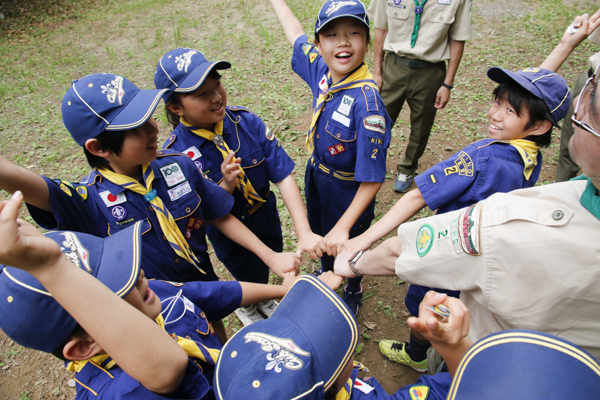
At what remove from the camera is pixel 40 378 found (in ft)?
8.93

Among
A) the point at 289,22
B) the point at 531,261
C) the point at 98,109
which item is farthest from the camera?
the point at 289,22

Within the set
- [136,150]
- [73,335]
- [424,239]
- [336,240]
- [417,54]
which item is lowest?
[336,240]

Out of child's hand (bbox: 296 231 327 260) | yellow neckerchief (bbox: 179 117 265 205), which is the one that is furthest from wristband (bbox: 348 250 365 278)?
yellow neckerchief (bbox: 179 117 265 205)

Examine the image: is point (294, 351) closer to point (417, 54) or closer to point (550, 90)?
point (550, 90)

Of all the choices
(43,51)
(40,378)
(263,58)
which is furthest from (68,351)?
(43,51)

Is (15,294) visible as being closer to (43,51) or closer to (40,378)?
(40,378)

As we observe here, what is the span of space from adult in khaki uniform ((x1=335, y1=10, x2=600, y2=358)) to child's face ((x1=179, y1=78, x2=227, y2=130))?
1478mm

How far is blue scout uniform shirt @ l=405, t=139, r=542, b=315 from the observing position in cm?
170

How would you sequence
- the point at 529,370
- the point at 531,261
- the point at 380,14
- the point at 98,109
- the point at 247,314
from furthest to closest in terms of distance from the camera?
the point at 380,14 → the point at 247,314 → the point at 98,109 → the point at 531,261 → the point at 529,370

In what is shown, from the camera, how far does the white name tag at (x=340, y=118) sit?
2252 millimetres

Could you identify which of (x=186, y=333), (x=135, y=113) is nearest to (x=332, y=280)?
(x=186, y=333)

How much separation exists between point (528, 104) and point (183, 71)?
1.87 metres

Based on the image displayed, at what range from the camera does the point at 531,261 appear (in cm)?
103

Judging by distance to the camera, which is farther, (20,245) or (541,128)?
(541,128)
